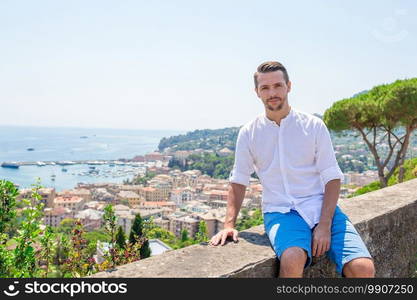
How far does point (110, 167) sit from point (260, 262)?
112 metres

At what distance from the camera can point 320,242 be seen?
1715mm

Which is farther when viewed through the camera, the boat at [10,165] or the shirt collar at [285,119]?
the boat at [10,165]

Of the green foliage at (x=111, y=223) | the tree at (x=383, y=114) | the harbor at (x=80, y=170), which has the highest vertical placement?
the tree at (x=383, y=114)

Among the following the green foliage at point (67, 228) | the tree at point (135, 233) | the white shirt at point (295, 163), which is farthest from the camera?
the tree at point (135, 233)

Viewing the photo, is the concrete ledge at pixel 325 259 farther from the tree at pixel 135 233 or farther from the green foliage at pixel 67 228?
the tree at pixel 135 233

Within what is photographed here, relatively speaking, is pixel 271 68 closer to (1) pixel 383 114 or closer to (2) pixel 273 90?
(2) pixel 273 90

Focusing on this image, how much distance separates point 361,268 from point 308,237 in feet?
0.75

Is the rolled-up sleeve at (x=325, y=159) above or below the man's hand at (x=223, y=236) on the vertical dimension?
above

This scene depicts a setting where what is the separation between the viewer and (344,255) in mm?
1671

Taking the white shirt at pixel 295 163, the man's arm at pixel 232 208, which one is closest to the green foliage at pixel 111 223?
the man's arm at pixel 232 208

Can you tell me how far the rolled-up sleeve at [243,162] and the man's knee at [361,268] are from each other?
0.61 metres

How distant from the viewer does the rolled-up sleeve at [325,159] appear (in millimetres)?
1896

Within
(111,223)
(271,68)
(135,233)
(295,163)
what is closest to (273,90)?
(271,68)

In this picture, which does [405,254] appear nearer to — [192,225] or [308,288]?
[308,288]
